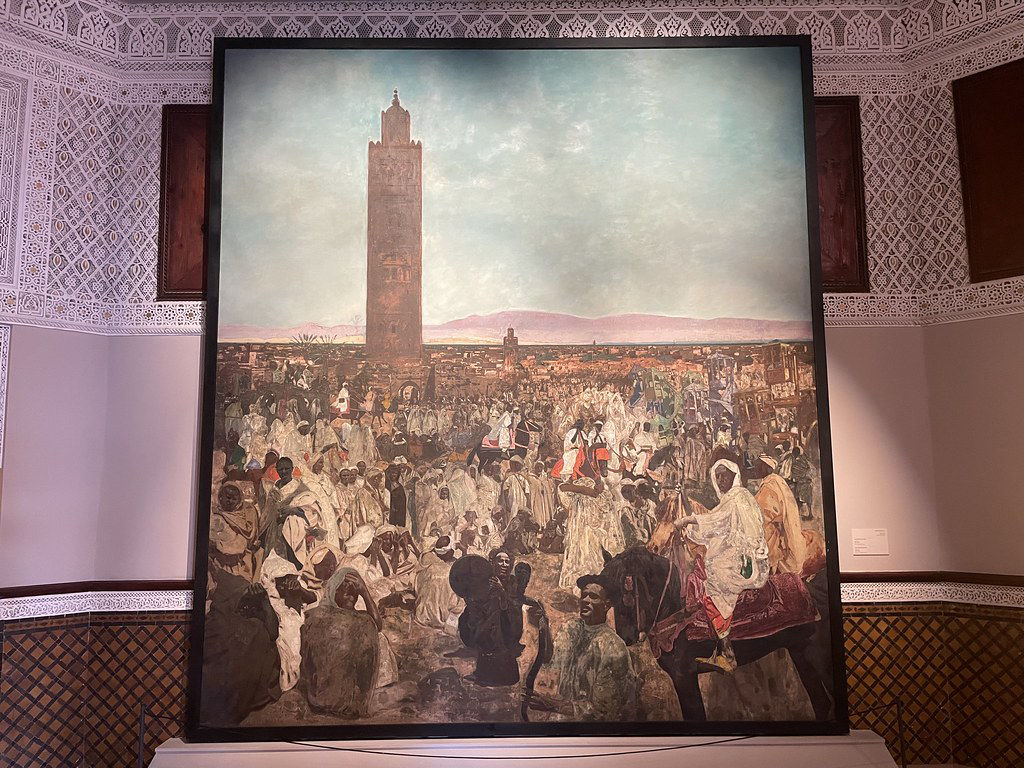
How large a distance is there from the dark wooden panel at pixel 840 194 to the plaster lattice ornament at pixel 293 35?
0.07 metres

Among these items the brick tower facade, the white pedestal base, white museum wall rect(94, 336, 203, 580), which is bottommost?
the white pedestal base

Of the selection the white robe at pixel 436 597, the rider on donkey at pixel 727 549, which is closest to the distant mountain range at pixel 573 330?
the rider on donkey at pixel 727 549

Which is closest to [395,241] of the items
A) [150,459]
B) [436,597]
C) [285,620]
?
[150,459]

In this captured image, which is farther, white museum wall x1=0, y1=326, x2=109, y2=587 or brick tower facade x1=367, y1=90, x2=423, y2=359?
brick tower facade x1=367, y1=90, x2=423, y2=359

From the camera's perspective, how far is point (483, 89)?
4.49 metres

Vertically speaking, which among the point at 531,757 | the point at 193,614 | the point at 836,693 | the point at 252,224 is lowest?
the point at 531,757

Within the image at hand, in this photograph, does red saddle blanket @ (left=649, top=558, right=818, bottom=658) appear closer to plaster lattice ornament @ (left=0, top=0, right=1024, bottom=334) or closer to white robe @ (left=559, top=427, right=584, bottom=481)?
white robe @ (left=559, top=427, right=584, bottom=481)

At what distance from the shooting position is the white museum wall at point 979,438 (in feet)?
13.4

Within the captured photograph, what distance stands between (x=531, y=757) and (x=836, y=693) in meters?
1.82

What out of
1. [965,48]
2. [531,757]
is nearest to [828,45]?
[965,48]

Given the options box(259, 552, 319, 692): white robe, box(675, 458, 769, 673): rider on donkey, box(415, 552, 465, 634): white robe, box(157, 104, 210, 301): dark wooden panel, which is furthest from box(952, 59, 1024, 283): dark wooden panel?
box(157, 104, 210, 301): dark wooden panel

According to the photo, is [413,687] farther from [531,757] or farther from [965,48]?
[965,48]

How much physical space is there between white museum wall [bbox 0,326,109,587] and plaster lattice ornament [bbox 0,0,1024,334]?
8.2 inches

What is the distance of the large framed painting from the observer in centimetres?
408
